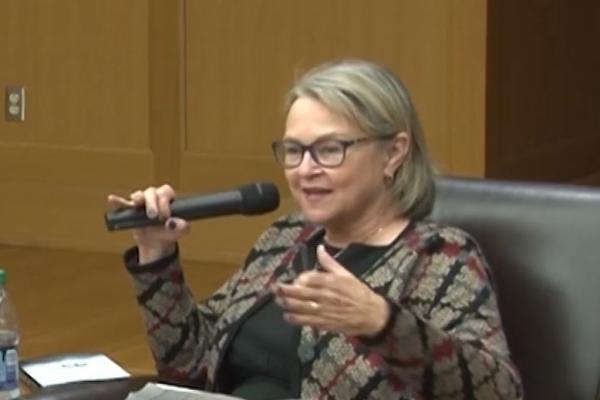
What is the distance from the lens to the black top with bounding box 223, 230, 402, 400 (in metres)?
2.39

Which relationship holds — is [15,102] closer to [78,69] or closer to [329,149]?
[78,69]

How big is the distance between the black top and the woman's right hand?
0.17 m

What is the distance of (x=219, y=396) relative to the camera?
2178mm

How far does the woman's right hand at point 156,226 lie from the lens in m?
2.33

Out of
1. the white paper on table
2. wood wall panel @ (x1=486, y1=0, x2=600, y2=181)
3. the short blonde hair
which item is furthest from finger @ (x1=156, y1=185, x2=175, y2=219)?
wood wall panel @ (x1=486, y1=0, x2=600, y2=181)

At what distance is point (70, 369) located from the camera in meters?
2.61

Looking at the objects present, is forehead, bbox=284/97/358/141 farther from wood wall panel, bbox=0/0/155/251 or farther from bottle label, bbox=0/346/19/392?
wood wall panel, bbox=0/0/155/251

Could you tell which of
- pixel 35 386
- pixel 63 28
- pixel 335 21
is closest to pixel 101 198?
pixel 63 28

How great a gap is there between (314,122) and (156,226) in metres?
0.31

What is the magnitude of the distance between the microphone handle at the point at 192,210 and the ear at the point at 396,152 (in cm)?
24

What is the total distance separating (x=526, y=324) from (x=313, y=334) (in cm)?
33

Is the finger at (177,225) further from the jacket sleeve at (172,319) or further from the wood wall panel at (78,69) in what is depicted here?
the wood wall panel at (78,69)

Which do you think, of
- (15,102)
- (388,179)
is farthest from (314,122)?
(15,102)

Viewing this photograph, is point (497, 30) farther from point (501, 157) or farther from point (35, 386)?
point (35, 386)
